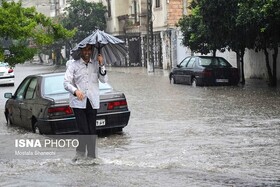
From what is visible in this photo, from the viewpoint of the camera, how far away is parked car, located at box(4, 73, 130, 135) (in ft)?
43.0

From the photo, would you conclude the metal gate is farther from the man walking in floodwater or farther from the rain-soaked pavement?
the man walking in floodwater

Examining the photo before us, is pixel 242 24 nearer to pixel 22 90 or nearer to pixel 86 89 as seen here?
pixel 22 90

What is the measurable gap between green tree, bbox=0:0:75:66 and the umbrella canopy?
7.95 meters

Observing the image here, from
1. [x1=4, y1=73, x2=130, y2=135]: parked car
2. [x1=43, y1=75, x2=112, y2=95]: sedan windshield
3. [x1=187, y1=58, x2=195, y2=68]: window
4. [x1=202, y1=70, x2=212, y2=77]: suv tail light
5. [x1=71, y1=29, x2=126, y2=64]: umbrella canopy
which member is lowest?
[x1=202, y1=70, x2=212, y2=77]: suv tail light

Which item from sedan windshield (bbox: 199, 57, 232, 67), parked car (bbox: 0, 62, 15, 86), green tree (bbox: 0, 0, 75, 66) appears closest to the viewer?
green tree (bbox: 0, 0, 75, 66)

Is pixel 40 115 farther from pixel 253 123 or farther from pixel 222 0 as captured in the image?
pixel 222 0

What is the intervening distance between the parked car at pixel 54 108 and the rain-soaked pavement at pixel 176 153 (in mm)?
308

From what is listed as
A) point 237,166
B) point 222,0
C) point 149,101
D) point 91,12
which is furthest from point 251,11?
point 91,12

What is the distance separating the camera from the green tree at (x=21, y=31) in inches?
709

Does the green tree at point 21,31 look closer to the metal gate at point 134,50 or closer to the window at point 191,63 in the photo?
the window at point 191,63

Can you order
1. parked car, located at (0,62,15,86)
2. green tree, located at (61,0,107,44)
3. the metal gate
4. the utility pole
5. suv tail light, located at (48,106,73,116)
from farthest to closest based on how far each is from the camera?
green tree, located at (61,0,107,44)
the metal gate
the utility pole
parked car, located at (0,62,15,86)
suv tail light, located at (48,106,73,116)

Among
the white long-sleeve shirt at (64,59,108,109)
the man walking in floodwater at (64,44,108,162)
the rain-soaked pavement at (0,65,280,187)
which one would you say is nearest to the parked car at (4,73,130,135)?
the rain-soaked pavement at (0,65,280,187)

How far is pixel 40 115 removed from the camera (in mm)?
Answer: 13477

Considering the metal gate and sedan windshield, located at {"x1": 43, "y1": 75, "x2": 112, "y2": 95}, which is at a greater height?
sedan windshield, located at {"x1": 43, "y1": 75, "x2": 112, "y2": 95}
